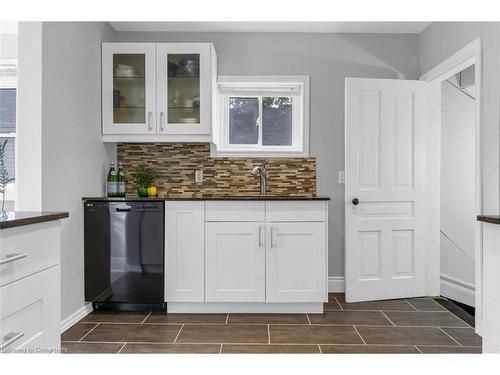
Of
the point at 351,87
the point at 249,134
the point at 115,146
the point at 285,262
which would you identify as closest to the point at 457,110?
the point at 351,87

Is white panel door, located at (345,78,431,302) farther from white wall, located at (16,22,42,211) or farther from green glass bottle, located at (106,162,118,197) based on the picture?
white wall, located at (16,22,42,211)

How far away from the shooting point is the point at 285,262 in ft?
10.5

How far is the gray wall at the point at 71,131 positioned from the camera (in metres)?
2.69

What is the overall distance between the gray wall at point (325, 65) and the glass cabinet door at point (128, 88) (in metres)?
0.48

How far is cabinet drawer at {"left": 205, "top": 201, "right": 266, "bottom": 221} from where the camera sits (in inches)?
126

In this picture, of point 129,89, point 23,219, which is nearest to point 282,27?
point 129,89

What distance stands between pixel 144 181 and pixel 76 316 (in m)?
1.28

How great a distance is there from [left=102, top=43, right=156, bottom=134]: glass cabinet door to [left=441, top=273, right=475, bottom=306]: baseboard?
9.89 ft

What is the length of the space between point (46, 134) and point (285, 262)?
1889mm

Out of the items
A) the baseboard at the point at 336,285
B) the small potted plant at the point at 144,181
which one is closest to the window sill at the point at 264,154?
the small potted plant at the point at 144,181

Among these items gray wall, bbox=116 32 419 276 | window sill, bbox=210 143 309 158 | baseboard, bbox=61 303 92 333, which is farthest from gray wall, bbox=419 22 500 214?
baseboard, bbox=61 303 92 333

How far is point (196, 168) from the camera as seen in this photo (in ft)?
13.0

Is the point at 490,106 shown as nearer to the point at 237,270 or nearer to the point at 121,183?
the point at 237,270

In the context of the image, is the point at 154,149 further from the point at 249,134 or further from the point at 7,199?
the point at 7,199
